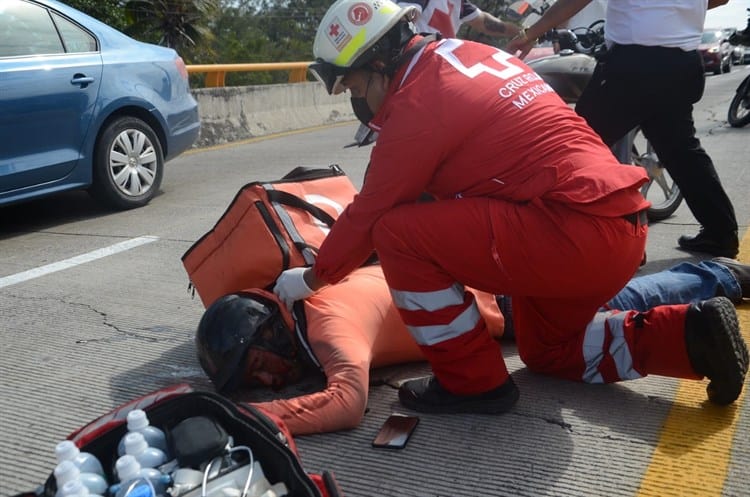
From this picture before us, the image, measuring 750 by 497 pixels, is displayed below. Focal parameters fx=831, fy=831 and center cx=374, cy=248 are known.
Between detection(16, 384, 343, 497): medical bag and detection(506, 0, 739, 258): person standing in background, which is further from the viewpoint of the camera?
detection(506, 0, 739, 258): person standing in background

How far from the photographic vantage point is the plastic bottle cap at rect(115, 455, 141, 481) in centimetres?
177

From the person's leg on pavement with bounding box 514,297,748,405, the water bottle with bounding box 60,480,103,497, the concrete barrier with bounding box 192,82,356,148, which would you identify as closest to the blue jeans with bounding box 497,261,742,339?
the person's leg on pavement with bounding box 514,297,748,405

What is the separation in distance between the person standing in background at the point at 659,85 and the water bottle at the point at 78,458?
2.87 meters

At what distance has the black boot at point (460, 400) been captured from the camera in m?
2.69

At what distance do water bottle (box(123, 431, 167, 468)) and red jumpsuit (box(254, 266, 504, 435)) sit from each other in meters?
0.70

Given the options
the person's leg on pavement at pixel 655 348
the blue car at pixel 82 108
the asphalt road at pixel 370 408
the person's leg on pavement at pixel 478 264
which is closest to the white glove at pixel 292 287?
the person's leg on pavement at pixel 478 264

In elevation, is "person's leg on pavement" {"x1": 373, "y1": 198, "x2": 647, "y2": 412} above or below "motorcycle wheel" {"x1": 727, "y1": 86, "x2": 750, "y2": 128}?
above

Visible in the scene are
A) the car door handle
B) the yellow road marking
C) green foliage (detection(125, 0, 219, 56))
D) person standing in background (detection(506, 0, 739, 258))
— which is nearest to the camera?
the yellow road marking

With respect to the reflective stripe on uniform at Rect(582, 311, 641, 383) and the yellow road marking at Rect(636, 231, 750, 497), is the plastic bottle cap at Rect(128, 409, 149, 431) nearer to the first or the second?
the yellow road marking at Rect(636, 231, 750, 497)

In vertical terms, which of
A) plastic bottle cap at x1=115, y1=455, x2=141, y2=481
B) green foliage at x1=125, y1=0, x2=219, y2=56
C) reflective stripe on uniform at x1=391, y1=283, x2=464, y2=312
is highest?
plastic bottle cap at x1=115, y1=455, x2=141, y2=481

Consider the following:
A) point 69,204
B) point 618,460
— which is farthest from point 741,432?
point 69,204

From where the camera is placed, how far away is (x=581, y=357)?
9.32 ft

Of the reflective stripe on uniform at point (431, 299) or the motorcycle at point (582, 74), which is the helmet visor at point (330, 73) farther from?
the motorcycle at point (582, 74)

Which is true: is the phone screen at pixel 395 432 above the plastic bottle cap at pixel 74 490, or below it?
below
